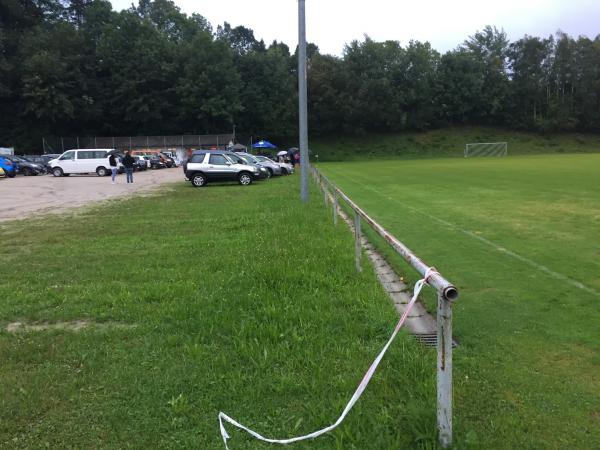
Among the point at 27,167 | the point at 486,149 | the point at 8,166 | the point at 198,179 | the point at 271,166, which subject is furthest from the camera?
the point at 486,149

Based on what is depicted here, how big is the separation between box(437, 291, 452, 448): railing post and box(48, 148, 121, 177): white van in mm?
38041

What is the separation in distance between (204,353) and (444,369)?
2.24 metres

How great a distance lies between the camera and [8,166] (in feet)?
119

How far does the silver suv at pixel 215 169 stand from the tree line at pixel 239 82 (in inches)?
1886

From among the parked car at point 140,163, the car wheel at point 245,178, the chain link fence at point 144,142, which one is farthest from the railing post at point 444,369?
the chain link fence at point 144,142

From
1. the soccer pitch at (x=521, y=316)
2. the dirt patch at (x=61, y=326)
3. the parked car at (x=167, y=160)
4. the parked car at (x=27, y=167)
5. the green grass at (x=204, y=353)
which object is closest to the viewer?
the green grass at (x=204, y=353)

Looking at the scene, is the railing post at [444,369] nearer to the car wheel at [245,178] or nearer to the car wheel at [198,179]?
the car wheel at [198,179]

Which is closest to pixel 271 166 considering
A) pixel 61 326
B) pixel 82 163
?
pixel 82 163

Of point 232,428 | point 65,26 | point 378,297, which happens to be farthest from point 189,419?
point 65,26

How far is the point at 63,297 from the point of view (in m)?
6.30

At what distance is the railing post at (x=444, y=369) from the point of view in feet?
9.20

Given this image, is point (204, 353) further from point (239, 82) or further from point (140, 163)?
point (239, 82)

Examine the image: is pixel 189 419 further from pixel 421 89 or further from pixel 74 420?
pixel 421 89

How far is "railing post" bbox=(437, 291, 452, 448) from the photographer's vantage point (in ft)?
9.20
